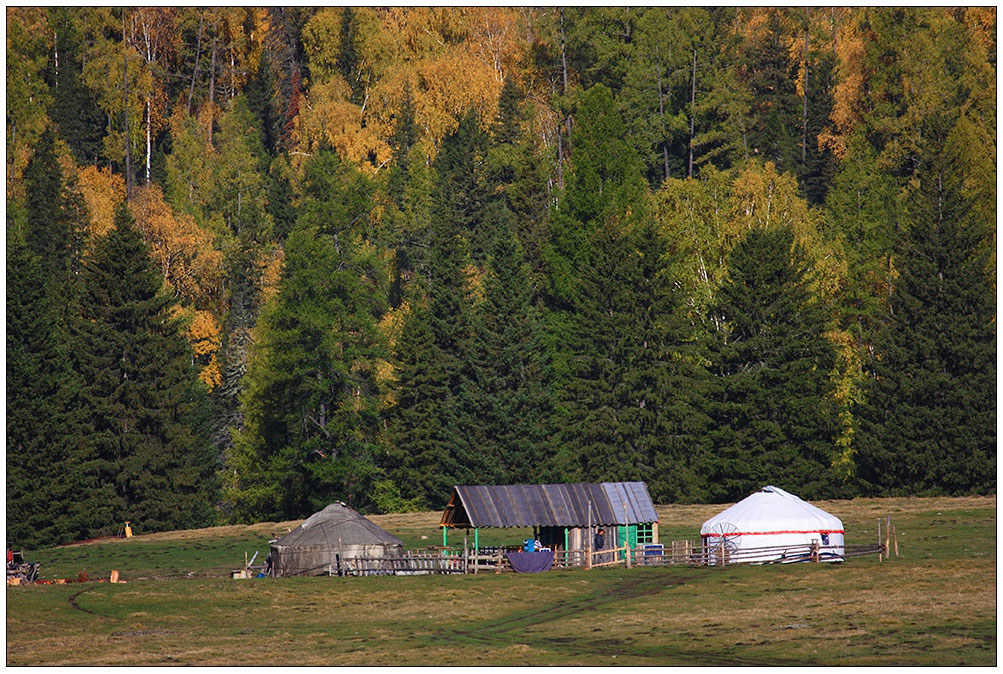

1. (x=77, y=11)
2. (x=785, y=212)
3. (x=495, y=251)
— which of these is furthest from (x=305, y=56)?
(x=785, y=212)

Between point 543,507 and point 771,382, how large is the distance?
31554mm

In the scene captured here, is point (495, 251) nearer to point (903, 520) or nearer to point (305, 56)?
point (903, 520)

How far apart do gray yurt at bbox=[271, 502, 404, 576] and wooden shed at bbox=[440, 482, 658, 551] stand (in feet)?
9.69

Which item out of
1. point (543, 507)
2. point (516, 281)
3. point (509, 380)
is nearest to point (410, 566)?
point (543, 507)

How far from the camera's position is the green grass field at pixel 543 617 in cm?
4000

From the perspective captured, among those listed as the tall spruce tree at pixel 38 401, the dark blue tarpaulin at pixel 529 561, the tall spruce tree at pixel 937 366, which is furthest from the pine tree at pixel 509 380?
the dark blue tarpaulin at pixel 529 561

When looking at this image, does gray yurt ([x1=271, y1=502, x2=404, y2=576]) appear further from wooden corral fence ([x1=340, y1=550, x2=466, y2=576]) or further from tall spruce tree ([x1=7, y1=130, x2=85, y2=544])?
tall spruce tree ([x1=7, y1=130, x2=85, y2=544])

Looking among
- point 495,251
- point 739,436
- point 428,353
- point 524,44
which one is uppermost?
point 524,44

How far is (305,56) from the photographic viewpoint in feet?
459

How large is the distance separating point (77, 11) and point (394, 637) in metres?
98.5

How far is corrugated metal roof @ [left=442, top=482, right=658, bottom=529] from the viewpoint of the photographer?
2312 inches

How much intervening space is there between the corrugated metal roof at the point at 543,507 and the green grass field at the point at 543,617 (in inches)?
122

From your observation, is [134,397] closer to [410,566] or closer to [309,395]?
[309,395]

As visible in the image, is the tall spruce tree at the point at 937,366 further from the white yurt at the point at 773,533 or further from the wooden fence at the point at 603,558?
the wooden fence at the point at 603,558
